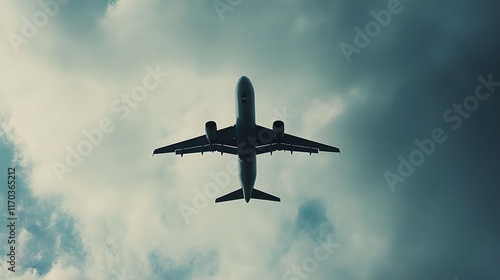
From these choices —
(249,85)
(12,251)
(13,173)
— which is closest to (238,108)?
(249,85)

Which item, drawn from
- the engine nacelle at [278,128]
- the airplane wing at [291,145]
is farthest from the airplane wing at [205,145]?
the engine nacelle at [278,128]

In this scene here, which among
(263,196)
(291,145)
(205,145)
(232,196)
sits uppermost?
(291,145)

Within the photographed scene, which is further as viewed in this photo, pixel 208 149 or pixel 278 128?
pixel 208 149

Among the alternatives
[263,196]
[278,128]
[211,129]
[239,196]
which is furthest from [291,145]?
[211,129]

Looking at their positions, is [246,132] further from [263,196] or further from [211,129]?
[263,196]

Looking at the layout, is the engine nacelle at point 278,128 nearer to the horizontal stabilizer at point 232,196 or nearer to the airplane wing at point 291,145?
the airplane wing at point 291,145

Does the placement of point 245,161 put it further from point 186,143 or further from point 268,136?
point 186,143

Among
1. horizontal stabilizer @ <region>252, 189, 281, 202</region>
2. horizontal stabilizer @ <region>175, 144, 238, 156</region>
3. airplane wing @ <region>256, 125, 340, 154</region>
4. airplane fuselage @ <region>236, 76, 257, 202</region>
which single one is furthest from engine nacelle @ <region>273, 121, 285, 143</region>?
horizontal stabilizer @ <region>252, 189, 281, 202</region>

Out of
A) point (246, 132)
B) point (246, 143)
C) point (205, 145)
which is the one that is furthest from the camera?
point (205, 145)
